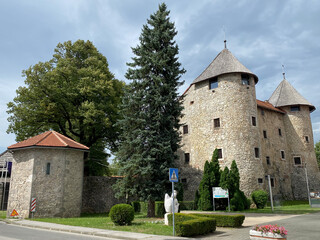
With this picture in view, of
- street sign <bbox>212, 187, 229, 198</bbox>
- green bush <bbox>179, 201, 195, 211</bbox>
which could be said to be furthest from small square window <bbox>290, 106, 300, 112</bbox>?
green bush <bbox>179, 201, 195, 211</bbox>

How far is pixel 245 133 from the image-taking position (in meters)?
28.6

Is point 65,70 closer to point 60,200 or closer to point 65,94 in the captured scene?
point 65,94

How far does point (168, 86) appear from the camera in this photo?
1895 cm

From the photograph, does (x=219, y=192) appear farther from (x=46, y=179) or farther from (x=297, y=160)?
(x=297, y=160)

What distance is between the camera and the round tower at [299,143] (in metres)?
35.4

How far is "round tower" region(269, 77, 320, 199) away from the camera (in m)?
35.4

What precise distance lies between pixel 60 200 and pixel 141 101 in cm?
1024

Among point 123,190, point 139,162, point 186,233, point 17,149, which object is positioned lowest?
point 186,233

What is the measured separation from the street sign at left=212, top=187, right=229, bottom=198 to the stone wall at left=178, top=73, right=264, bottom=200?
17.6 feet

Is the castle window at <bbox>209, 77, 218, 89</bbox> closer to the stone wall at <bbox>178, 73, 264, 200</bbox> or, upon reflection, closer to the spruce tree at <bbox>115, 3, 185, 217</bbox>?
the stone wall at <bbox>178, 73, 264, 200</bbox>

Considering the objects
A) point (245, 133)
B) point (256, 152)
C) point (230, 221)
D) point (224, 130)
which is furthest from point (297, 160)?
point (230, 221)

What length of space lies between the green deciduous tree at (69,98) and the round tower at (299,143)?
25656 millimetres

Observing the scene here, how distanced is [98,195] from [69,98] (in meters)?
10.6

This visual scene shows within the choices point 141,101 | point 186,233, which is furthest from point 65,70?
point 186,233
